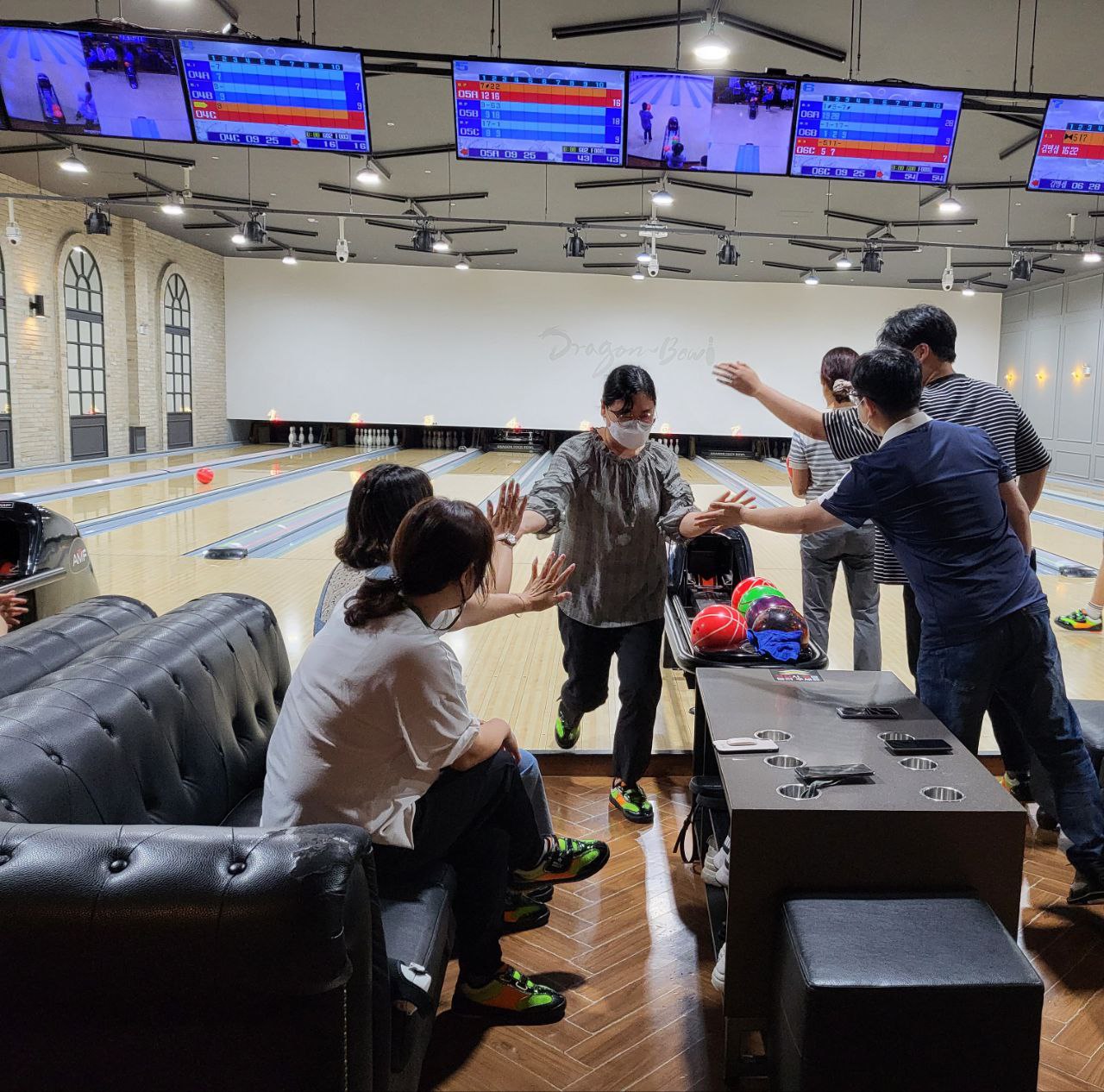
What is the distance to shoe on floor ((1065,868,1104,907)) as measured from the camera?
78.9 inches

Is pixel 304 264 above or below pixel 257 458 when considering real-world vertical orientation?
above

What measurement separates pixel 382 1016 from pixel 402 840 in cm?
34

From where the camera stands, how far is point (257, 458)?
13.9m

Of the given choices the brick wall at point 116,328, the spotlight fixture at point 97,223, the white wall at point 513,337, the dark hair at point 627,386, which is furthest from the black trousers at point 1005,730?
the white wall at point 513,337

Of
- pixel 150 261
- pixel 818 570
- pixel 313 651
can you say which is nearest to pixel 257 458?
pixel 150 261

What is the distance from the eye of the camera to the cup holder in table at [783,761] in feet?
5.42

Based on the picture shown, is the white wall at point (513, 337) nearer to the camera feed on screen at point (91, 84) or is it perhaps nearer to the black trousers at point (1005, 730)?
the camera feed on screen at point (91, 84)

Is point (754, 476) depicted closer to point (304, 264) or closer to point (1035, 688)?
point (304, 264)

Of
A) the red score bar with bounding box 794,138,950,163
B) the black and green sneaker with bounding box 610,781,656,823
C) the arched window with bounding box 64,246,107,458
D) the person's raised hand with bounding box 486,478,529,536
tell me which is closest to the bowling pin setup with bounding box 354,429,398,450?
the arched window with bounding box 64,246,107,458

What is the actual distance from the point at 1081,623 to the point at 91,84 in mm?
5232

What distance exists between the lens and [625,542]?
2.55 metres

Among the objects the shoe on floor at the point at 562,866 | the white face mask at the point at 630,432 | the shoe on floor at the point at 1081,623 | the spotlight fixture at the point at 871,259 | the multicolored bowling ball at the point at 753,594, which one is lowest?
the shoe on floor at the point at 1081,623

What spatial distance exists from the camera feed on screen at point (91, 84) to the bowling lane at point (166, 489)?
411cm

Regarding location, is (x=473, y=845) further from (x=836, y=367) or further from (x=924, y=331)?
(x=836, y=367)
